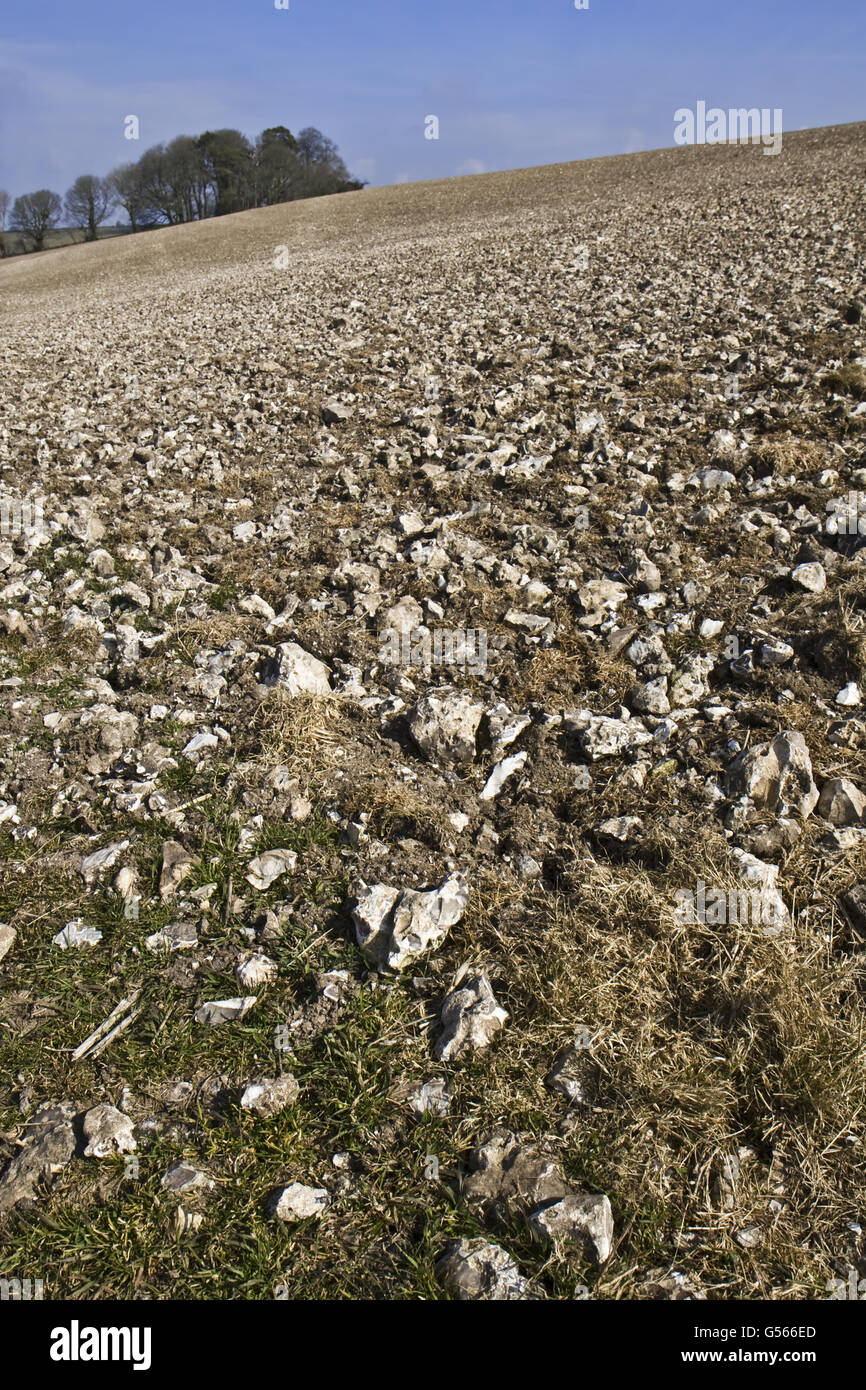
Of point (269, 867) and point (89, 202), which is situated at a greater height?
point (89, 202)

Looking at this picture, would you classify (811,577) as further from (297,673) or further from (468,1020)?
(468,1020)

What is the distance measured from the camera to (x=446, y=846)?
4156 mm

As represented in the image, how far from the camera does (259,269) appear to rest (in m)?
26.4

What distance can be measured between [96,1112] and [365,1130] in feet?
3.44

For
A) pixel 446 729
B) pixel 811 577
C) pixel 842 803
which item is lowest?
pixel 842 803

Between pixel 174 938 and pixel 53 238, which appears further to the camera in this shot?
pixel 53 238

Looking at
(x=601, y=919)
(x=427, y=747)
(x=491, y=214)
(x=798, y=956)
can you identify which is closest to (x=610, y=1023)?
(x=601, y=919)

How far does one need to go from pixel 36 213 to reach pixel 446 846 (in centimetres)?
9639

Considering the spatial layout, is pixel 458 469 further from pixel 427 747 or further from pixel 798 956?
pixel 798 956

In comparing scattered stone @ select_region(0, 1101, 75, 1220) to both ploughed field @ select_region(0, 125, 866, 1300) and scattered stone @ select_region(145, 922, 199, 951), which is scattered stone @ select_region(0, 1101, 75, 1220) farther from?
scattered stone @ select_region(145, 922, 199, 951)

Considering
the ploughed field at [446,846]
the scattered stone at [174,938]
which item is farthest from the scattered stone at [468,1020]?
the scattered stone at [174,938]

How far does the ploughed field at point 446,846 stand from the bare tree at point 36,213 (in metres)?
88.2

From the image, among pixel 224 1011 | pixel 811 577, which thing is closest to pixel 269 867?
pixel 224 1011

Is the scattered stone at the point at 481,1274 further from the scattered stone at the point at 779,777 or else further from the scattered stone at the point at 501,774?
the scattered stone at the point at 779,777
